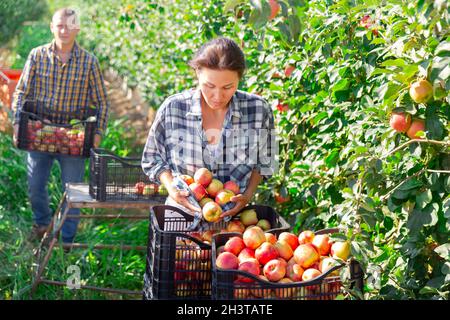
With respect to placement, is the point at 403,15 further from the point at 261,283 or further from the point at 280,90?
the point at 280,90

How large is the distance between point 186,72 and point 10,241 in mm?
2172

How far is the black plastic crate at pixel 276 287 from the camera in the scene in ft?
8.14

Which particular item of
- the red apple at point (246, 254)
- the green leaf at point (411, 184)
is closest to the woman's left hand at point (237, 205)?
the red apple at point (246, 254)

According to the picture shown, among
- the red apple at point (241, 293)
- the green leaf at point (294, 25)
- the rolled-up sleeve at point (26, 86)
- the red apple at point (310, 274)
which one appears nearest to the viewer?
the green leaf at point (294, 25)

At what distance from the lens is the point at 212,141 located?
343 centimetres

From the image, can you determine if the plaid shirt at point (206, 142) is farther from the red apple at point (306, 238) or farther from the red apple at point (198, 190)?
the red apple at point (306, 238)

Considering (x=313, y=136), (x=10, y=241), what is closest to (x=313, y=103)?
(x=313, y=136)

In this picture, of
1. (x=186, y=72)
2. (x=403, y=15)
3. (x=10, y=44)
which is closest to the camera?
(x=403, y=15)

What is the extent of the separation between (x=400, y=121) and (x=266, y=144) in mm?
981

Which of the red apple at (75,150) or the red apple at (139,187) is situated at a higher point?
the red apple at (75,150)

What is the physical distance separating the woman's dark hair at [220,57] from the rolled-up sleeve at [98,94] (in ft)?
6.73

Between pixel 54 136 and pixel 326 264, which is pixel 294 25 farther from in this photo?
pixel 54 136

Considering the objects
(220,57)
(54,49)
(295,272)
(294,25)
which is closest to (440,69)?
(294,25)

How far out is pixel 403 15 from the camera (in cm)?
272
